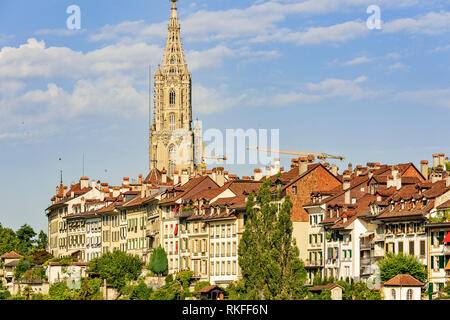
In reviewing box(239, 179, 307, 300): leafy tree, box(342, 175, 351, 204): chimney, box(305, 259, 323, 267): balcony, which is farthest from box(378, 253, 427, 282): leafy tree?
box(342, 175, 351, 204): chimney

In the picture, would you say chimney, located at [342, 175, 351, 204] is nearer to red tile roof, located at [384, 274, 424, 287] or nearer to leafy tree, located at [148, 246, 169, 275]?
red tile roof, located at [384, 274, 424, 287]

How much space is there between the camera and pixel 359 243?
119m

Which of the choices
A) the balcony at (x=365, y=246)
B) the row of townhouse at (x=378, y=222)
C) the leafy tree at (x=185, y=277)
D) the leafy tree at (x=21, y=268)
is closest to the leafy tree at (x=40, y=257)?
the leafy tree at (x=21, y=268)

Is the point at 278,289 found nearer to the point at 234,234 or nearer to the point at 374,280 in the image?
the point at 374,280

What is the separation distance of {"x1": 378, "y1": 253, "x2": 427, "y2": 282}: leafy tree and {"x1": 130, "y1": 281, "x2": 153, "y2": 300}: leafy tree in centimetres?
3635

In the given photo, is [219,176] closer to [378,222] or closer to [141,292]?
[141,292]

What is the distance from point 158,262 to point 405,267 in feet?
147

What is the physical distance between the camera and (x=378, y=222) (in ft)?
385

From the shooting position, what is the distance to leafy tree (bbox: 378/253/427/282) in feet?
352

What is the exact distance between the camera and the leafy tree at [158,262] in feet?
479

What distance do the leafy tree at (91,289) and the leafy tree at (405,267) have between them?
47.0 metres

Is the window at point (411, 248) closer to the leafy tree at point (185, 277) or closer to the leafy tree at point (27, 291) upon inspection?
the leafy tree at point (185, 277)
